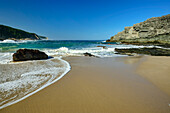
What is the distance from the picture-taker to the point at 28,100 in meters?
2.26

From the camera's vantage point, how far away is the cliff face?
3538cm

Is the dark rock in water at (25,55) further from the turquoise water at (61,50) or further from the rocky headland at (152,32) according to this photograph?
the rocky headland at (152,32)

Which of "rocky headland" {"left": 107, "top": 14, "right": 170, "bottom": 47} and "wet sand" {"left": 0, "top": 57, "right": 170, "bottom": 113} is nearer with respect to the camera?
"wet sand" {"left": 0, "top": 57, "right": 170, "bottom": 113}

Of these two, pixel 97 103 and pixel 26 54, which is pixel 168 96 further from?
pixel 26 54

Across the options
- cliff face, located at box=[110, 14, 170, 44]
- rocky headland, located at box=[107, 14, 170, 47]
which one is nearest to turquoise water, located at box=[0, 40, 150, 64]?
rocky headland, located at box=[107, 14, 170, 47]

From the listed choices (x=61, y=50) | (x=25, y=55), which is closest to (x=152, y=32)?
(x=61, y=50)

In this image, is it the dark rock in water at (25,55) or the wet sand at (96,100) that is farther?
the dark rock in water at (25,55)

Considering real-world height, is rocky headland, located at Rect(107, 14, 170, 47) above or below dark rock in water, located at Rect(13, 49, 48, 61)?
above

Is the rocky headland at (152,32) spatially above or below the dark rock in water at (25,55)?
above

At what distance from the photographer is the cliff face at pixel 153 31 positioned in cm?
3538

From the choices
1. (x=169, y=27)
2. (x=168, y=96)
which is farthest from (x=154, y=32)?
(x=168, y=96)

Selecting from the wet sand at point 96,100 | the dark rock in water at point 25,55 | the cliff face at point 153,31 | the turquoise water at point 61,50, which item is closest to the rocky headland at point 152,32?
the cliff face at point 153,31

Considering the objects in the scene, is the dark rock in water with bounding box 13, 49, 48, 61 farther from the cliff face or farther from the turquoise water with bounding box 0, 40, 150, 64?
the cliff face

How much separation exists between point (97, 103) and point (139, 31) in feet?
173
